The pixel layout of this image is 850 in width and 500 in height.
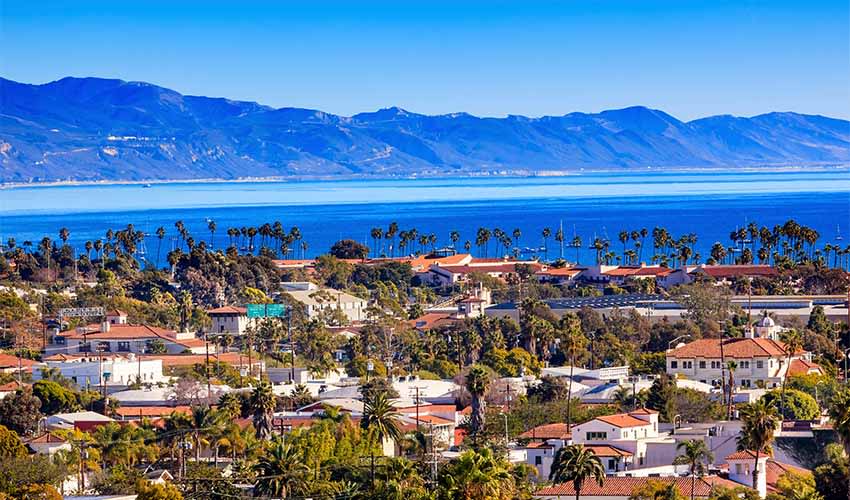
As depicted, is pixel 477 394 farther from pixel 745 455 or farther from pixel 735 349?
pixel 735 349

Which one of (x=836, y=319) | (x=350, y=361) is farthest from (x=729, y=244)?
(x=350, y=361)

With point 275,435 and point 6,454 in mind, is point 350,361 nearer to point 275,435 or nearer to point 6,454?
point 275,435

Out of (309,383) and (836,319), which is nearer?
(309,383)

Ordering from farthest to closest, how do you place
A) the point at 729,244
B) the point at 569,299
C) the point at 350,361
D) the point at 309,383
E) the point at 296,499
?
the point at 729,244
the point at 569,299
the point at 350,361
the point at 309,383
the point at 296,499

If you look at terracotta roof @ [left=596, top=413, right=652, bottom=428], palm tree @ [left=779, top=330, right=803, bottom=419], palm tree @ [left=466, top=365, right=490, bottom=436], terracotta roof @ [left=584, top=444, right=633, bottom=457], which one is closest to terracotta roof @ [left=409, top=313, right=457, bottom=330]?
palm tree @ [left=779, top=330, right=803, bottom=419]

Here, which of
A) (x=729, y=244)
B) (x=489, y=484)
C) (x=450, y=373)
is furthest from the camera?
(x=729, y=244)

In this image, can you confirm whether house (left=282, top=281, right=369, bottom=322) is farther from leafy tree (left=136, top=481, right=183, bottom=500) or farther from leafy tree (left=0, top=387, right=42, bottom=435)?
leafy tree (left=136, top=481, right=183, bottom=500)

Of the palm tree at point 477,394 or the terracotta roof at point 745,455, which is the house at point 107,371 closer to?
the palm tree at point 477,394
